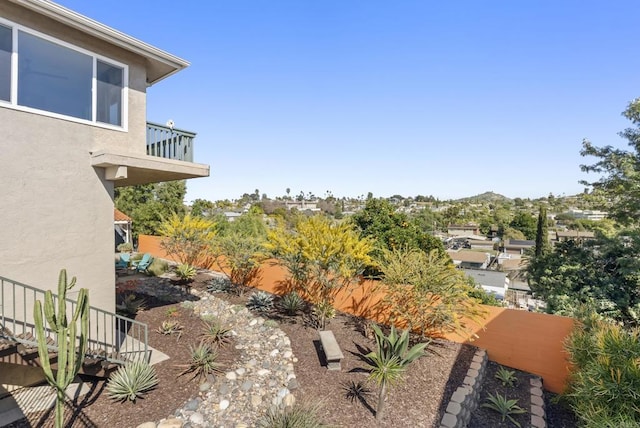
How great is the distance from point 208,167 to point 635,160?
14040 millimetres

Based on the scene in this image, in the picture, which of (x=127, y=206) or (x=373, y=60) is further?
(x=127, y=206)

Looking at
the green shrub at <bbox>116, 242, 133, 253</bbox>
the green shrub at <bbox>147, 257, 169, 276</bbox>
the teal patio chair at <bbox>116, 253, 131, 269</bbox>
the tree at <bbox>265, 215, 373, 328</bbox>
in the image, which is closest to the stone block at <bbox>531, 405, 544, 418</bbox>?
the tree at <bbox>265, 215, 373, 328</bbox>

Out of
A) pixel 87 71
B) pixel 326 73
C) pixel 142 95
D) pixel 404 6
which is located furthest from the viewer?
pixel 326 73

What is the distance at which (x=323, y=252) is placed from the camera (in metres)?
8.98

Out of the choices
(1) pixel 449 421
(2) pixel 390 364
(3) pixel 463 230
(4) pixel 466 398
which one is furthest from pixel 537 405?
(3) pixel 463 230

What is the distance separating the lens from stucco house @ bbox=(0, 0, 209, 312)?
576cm

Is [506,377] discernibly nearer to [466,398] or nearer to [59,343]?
[466,398]

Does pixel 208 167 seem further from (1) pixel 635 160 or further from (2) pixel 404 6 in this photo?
(1) pixel 635 160

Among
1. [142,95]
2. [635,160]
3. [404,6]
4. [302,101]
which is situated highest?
[404,6]

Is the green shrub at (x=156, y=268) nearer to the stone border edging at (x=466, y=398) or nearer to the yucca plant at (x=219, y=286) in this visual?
the yucca plant at (x=219, y=286)

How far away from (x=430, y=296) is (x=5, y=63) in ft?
35.2

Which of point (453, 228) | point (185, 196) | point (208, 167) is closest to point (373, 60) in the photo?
point (208, 167)

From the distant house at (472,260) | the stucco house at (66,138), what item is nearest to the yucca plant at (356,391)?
the stucco house at (66,138)

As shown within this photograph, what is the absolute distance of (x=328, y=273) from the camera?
31.7 ft
